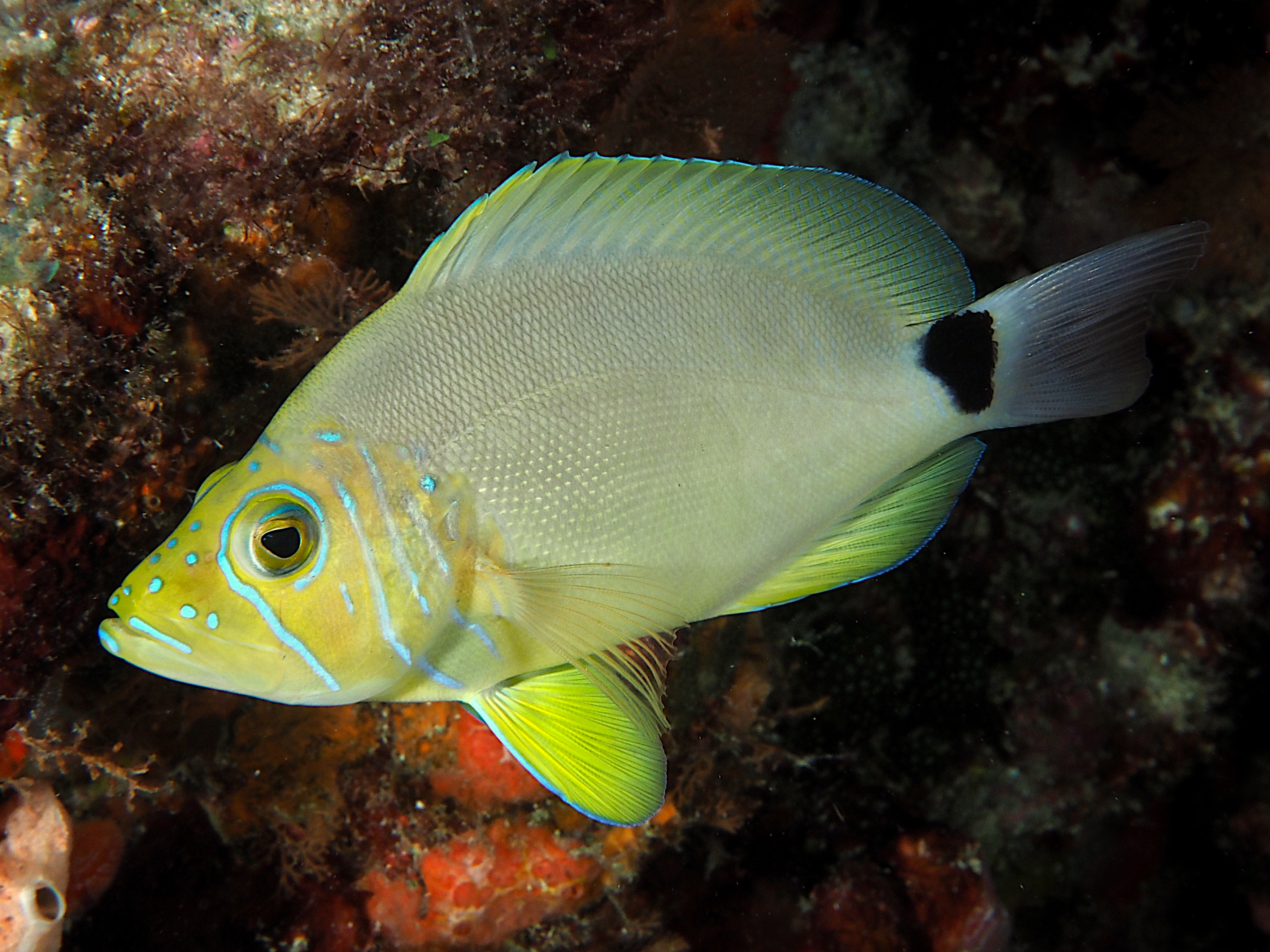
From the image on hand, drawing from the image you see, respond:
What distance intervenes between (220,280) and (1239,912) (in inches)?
298

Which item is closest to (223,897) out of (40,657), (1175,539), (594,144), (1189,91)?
(40,657)

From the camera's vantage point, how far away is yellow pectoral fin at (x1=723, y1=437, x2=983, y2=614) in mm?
2092

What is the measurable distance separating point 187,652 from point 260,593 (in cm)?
21

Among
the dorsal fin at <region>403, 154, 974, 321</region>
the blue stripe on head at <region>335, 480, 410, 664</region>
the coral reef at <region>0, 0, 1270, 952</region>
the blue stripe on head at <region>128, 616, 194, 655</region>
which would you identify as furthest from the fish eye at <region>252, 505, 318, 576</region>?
the coral reef at <region>0, 0, 1270, 952</region>

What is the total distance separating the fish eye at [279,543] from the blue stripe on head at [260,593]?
5 centimetres

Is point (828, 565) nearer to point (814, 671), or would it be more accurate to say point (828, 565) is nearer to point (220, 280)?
point (814, 671)

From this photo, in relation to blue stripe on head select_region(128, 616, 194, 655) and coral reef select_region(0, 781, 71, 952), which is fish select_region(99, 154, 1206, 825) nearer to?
blue stripe on head select_region(128, 616, 194, 655)

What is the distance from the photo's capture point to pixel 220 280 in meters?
2.40

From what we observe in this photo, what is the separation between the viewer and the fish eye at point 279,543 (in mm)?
1552

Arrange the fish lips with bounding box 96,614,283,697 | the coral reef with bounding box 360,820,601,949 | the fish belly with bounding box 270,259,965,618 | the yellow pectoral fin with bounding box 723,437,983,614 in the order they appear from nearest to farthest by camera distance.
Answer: the fish lips with bounding box 96,614,283,697 < the fish belly with bounding box 270,259,965,618 < the yellow pectoral fin with bounding box 723,437,983,614 < the coral reef with bounding box 360,820,601,949

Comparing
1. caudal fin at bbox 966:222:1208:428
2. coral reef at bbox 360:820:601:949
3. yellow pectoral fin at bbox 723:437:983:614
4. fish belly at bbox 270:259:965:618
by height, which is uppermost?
fish belly at bbox 270:259:965:618

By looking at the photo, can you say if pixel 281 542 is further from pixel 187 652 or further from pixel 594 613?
pixel 594 613

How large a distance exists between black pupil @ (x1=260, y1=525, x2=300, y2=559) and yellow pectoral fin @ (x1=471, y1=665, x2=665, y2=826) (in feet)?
2.25

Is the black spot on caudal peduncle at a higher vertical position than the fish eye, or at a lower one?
lower
